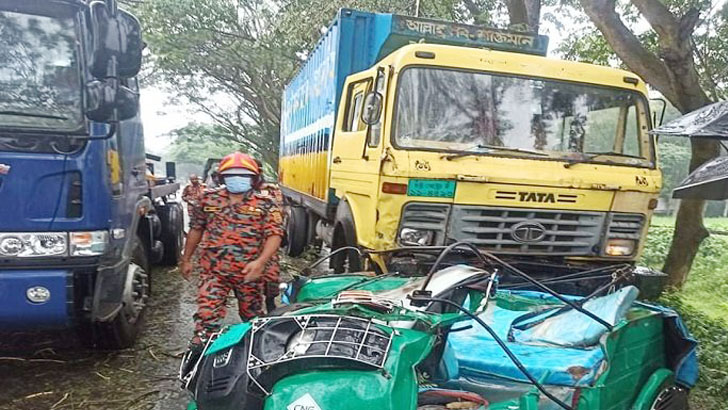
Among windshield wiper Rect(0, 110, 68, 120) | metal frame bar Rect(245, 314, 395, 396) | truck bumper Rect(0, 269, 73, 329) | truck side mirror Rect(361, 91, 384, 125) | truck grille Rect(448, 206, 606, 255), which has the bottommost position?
truck bumper Rect(0, 269, 73, 329)

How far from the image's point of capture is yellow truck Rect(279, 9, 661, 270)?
14.3 feet

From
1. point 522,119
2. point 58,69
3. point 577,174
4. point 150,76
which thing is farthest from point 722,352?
point 150,76

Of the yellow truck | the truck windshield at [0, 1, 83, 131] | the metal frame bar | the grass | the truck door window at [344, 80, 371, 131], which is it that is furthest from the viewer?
the truck door window at [344, 80, 371, 131]

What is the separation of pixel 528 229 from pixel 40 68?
352 centimetres

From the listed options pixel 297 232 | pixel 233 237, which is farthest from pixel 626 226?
pixel 297 232

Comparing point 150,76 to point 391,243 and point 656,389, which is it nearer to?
point 391,243

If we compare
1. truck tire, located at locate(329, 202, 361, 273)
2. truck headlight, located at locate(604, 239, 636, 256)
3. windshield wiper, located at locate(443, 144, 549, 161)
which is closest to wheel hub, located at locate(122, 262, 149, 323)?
truck tire, located at locate(329, 202, 361, 273)

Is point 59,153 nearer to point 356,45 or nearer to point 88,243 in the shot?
point 88,243

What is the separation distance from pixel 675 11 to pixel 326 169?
205 inches

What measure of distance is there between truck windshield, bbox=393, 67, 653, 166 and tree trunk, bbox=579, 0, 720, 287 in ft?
5.04

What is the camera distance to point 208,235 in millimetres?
3750

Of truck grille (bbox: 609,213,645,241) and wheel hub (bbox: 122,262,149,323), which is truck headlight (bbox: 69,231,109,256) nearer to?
wheel hub (bbox: 122,262,149,323)

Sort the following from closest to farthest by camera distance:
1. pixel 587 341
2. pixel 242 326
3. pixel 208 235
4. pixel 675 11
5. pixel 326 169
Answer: pixel 242 326 → pixel 587 341 → pixel 208 235 → pixel 326 169 → pixel 675 11

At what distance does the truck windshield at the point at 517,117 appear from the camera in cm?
452
